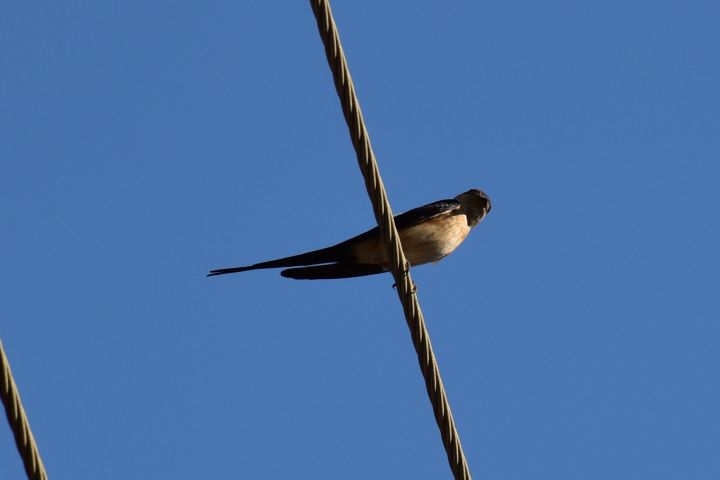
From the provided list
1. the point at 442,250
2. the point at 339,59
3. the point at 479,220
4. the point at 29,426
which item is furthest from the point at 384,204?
the point at 479,220

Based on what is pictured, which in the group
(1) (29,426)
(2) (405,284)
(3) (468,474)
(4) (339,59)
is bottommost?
(3) (468,474)

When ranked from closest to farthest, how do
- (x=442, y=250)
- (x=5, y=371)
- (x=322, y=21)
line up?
(x=5, y=371) < (x=322, y=21) < (x=442, y=250)

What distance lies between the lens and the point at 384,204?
17.2ft

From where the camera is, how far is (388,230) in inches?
212

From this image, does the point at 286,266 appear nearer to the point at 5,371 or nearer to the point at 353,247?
the point at 353,247

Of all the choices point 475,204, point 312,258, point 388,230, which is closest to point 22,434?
point 388,230

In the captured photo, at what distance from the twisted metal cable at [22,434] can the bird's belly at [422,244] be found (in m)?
4.13

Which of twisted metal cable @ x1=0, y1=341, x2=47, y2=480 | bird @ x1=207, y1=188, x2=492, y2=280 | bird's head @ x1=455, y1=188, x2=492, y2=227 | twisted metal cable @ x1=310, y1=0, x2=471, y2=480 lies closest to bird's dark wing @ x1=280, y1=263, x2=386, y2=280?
bird @ x1=207, y1=188, x2=492, y2=280

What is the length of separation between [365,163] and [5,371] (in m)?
1.79

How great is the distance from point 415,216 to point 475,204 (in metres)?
1.49

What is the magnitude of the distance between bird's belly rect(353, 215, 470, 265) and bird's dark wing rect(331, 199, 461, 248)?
1.3 inches

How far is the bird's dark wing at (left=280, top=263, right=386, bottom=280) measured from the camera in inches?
317

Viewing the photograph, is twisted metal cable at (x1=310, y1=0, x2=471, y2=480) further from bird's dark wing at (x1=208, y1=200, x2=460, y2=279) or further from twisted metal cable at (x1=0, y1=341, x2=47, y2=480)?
bird's dark wing at (x1=208, y1=200, x2=460, y2=279)

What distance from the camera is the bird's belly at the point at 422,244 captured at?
26.4 feet
